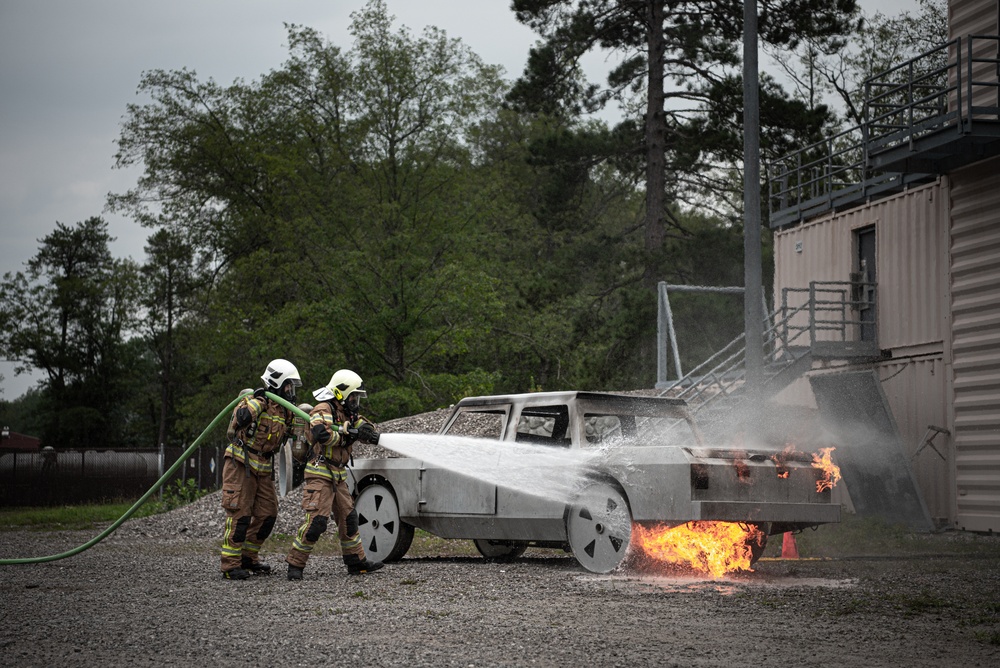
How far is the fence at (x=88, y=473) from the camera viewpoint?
31.4 meters

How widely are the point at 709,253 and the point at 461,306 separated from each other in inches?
266

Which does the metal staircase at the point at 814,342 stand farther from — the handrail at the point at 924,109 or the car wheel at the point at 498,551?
the car wheel at the point at 498,551

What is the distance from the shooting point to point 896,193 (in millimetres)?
17609

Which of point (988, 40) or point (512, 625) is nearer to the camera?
point (512, 625)

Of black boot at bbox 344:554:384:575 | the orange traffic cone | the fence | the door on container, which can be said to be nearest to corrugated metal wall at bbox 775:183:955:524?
the door on container

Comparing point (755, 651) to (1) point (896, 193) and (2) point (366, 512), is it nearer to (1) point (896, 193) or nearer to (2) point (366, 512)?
(2) point (366, 512)

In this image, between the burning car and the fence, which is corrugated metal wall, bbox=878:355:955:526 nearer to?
the burning car

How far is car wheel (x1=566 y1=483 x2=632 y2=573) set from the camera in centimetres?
980

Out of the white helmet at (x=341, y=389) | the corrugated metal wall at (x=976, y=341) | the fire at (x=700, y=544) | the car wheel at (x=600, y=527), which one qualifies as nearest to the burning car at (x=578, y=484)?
the car wheel at (x=600, y=527)

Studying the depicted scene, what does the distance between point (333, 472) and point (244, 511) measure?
3.21 feet

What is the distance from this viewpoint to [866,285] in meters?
18.0

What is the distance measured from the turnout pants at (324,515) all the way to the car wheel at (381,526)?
92 centimetres

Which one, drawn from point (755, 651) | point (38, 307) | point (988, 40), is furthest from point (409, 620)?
point (38, 307)

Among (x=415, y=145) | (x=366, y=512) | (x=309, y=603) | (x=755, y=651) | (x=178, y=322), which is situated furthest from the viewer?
(x=178, y=322)
